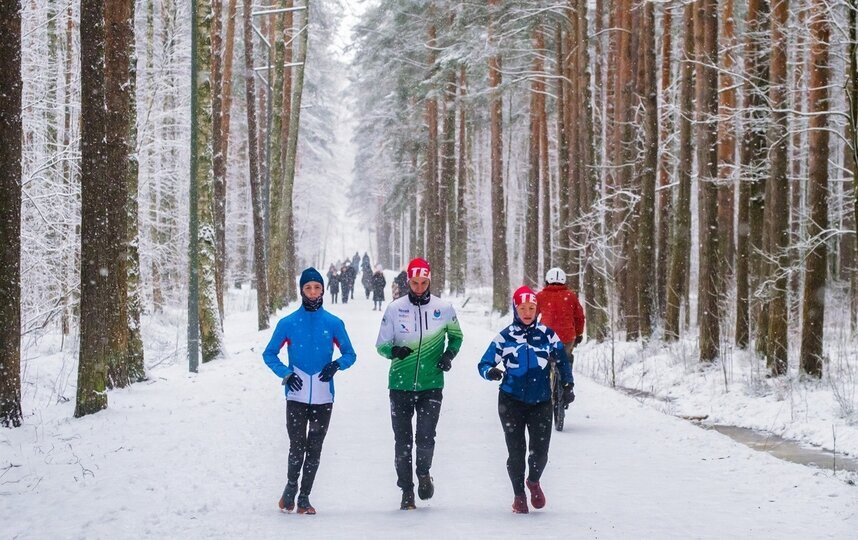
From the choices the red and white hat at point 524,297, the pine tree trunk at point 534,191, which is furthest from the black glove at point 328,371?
the pine tree trunk at point 534,191

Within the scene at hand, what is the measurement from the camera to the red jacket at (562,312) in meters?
10.7

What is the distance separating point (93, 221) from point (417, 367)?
5.45 meters

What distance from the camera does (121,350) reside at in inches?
483

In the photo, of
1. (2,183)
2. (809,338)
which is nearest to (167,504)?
(2,183)

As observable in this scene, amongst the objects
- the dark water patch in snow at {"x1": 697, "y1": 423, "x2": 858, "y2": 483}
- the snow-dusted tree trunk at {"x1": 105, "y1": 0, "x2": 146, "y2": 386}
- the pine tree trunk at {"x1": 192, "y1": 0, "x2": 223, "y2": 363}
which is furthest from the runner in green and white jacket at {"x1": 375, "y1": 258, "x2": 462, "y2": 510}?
the pine tree trunk at {"x1": 192, "y1": 0, "x2": 223, "y2": 363}

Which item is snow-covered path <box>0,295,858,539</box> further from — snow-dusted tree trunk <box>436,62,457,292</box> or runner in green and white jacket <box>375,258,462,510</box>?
snow-dusted tree trunk <box>436,62,457,292</box>

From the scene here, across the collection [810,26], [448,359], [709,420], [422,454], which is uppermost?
[810,26]

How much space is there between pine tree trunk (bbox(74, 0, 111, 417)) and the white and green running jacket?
485 centimetres

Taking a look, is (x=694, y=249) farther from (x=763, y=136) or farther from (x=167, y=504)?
(x=167, y=504)

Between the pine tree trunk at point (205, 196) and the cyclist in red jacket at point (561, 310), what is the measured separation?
8.06 m

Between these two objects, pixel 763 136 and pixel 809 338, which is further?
pixel 763 136

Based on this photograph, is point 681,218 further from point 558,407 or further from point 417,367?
point 417,367

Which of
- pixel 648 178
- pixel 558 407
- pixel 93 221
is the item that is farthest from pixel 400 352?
pixel 648 178

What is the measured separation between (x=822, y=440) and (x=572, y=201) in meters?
13.9
